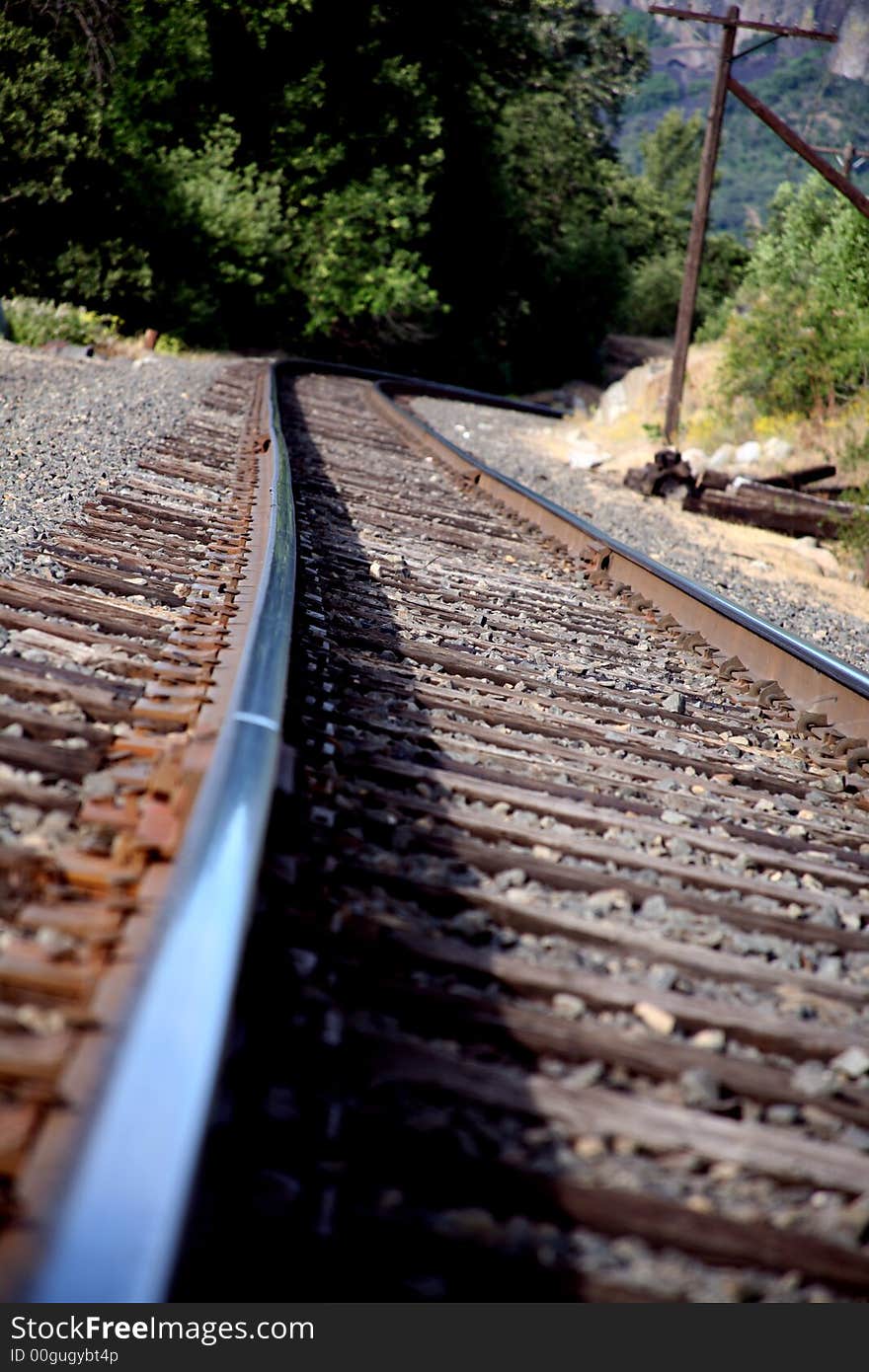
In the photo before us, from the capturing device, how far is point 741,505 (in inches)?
457

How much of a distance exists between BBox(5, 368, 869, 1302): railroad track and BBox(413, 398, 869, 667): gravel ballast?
2.35 meters

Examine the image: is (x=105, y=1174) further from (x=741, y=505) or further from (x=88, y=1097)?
(x=741, y=505)

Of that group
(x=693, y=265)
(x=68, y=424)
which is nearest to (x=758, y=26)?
(x=693, y=265)

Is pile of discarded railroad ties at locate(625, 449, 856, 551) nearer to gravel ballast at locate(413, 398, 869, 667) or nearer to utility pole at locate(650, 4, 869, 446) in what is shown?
gravel ballast at locate(413, 398, 869, 667)

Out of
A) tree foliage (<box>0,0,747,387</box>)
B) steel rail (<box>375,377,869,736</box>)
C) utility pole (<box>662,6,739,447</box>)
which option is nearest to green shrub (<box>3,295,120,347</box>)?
tree foliage (<box>0,0,747,387</box>)

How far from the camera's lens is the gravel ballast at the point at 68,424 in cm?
476

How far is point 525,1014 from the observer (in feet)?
6.45

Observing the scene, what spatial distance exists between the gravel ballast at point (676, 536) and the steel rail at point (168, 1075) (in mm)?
4078

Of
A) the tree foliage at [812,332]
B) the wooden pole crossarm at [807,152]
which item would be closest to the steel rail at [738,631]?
the wooden pole crossarm at [807,152]

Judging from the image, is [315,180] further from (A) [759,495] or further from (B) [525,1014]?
(B) [525,1014]

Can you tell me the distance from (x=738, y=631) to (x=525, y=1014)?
334cm

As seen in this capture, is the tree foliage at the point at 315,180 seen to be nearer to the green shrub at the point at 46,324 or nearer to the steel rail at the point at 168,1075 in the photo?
the green shrub at the point at 46,324

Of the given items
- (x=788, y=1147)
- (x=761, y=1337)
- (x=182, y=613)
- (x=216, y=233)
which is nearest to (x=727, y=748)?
(x=182, y=613)

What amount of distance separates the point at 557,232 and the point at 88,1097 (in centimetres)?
3599
